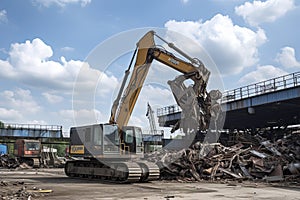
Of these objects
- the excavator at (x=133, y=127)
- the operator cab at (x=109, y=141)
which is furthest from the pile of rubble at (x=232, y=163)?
the operator cab at (x=109, y=141)

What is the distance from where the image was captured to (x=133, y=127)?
65.8 ft

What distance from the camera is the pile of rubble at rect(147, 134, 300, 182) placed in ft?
70.1

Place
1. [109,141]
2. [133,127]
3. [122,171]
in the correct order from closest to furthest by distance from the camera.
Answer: [122,171] < [109,141] < [133,127]

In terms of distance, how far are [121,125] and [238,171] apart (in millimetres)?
7624

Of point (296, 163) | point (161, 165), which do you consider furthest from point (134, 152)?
point (296, 163)

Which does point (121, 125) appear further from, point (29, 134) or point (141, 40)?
point (29, 134)

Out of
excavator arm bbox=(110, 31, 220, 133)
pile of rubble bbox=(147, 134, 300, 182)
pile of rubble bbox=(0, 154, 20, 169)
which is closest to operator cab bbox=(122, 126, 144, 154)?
excavator arm bbox=(110, 31, 220, 133)

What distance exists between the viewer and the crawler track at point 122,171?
18.4m

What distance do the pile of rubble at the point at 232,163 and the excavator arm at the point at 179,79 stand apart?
2045mm

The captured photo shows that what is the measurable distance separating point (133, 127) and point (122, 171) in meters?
2.64

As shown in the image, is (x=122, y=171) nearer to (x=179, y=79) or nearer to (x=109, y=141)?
(x=109, y=141)

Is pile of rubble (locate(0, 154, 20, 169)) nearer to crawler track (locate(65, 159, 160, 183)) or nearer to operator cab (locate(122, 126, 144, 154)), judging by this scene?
crawler track (locate(65, 159, 160, 183))

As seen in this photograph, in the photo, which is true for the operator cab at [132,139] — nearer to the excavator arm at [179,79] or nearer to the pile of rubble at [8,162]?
the excavator arm at [179,79]

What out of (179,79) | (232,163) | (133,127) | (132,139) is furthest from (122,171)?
(179,79)
